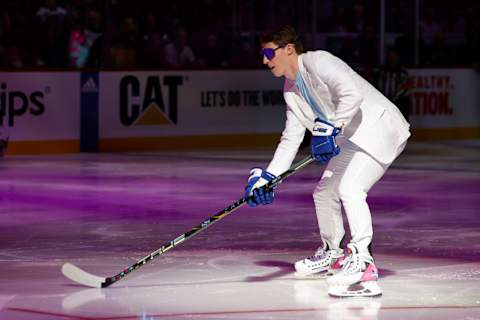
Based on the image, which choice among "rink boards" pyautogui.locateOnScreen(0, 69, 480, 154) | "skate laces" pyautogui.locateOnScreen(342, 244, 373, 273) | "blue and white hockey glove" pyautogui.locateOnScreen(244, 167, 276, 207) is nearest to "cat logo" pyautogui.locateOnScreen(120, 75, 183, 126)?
"rink boards" pyautogui.locateOnScreen(0, 69, 480, 154)

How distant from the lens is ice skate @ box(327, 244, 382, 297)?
20.6 ft

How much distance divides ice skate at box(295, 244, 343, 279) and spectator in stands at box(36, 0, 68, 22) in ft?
27.5

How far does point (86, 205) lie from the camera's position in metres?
10.2

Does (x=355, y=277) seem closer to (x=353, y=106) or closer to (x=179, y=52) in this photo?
(x=353, y=106)

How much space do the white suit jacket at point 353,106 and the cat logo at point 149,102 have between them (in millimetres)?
8774

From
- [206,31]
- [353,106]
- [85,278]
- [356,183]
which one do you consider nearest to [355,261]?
[356,183]

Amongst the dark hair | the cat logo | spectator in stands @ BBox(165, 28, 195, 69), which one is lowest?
the cat logo

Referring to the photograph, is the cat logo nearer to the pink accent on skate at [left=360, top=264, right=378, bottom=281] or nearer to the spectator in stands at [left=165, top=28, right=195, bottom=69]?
the spectator in stands at [left=165, top=28, right=195, bottom=69]

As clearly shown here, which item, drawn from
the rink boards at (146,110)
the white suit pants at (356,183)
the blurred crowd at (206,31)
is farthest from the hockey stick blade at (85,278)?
the blurred crowd at (206,31)

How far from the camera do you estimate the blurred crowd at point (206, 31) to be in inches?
580

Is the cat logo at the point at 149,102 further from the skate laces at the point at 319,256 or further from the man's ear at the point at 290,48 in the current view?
the man's ear at the point at 290,48

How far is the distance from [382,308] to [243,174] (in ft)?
21.3

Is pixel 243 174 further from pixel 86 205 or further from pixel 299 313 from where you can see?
pixel 299 313

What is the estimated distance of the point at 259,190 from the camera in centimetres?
650
